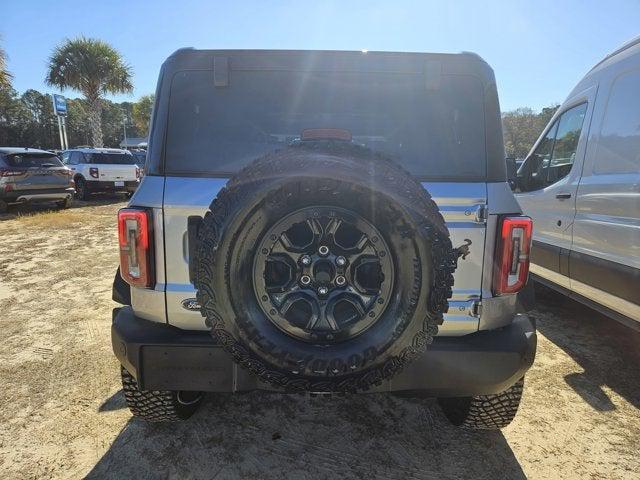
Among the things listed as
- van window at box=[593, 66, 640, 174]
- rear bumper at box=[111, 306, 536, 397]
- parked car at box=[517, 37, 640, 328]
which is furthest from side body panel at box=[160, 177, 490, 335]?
van window at box=[593, 66, 640, 174]

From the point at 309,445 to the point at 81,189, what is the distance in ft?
47.0

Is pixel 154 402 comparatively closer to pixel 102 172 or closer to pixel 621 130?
pixel 621 130

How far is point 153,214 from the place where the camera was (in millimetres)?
1897

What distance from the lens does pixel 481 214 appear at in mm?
1895

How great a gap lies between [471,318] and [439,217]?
60 centimetres

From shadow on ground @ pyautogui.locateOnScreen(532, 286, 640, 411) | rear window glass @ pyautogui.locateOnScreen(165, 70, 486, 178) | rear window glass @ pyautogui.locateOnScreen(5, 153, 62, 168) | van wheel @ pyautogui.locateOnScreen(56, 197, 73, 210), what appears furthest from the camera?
van wheel @ pyautogui.locateOnScreen(56, 197, 73, 210)

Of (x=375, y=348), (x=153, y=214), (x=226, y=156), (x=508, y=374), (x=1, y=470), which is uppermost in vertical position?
(x=226, y=156)

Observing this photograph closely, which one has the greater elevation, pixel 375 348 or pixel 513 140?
pixel 513 140

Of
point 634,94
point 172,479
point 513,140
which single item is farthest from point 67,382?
point 513,140

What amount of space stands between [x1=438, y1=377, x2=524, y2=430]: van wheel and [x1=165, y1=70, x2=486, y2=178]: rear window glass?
1192 millimetres

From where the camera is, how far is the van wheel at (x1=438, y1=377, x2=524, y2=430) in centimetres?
223

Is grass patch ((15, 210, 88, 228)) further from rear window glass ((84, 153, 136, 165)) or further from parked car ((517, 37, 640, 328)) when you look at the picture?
parked car ((517, 37, 640, 328))

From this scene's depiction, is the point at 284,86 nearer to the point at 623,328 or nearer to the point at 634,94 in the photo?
the point at 634,94

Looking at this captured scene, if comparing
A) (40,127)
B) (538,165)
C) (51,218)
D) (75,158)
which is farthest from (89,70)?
(40,127)
